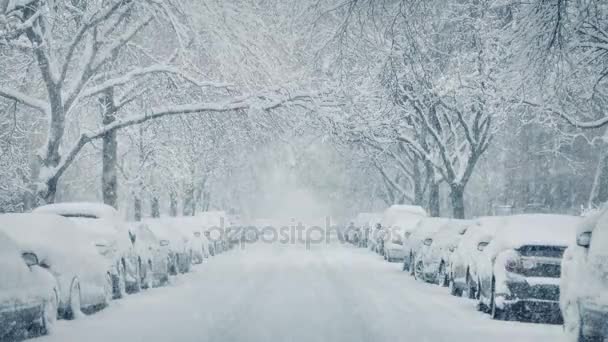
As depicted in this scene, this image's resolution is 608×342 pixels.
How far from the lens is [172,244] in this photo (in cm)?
2231

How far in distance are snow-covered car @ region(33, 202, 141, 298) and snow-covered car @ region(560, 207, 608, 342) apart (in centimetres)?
869

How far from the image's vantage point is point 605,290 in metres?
8.27

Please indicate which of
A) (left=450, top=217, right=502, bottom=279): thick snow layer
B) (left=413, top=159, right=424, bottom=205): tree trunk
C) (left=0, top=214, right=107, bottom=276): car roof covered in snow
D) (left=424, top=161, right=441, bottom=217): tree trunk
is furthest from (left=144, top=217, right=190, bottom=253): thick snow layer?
(left=413, top=159, right=424, bottom=205): tree trunk

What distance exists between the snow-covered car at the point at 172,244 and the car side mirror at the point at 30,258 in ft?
29.2

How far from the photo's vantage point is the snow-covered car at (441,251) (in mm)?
18859

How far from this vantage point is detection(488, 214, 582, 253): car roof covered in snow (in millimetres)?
12766

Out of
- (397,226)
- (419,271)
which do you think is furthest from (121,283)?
(397,226)

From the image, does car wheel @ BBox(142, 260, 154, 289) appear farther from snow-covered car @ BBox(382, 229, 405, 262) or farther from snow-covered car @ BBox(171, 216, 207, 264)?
snow-covered car @ BBox(382, 229, 405, 262)

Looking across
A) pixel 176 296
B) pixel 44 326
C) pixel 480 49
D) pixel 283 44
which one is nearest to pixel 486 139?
pixel 480 49

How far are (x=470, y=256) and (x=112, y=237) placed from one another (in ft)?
22.4

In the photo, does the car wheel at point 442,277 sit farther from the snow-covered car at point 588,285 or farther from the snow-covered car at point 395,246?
the snow-covered car at point 395,246

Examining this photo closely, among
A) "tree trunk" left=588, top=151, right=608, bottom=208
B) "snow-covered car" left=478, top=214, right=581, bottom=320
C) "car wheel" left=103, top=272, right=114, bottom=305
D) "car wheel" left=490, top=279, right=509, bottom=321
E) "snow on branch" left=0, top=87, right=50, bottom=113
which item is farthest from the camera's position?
"tree trunk" left=588, top=151, right=608, bottom=208

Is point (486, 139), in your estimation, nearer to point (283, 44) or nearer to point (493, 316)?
point (283, 44)

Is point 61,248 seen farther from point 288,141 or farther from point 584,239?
point 288,141
